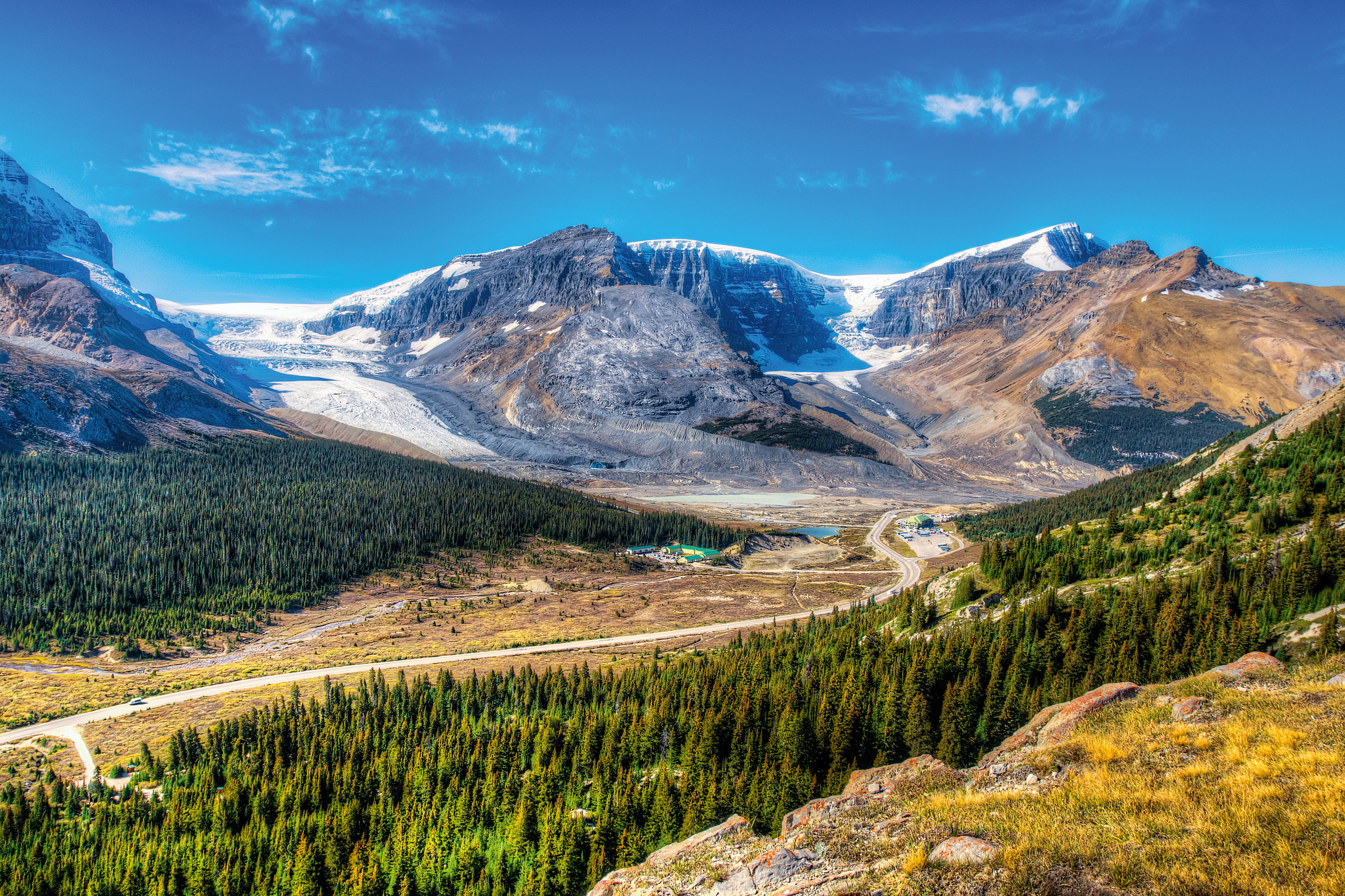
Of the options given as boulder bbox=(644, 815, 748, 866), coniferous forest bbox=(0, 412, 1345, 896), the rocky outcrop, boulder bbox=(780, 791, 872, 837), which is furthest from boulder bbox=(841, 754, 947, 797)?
the rocky outcrop

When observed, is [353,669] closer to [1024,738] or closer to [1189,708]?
[1024,738]

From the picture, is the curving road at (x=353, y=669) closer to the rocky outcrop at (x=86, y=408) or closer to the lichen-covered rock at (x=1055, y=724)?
the lichen-covered rock at (x=1055, y=724)

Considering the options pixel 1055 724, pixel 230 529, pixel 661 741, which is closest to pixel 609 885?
pixel 1055 724

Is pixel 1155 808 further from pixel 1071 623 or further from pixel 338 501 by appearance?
pixel 338 501

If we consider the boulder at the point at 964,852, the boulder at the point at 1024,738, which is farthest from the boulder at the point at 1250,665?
the boulder at the point at 964,852

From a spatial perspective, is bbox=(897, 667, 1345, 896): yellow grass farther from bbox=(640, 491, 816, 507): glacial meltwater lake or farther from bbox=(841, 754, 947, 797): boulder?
bbox=(640, 491, 816, 507): glacial meltwater lake
